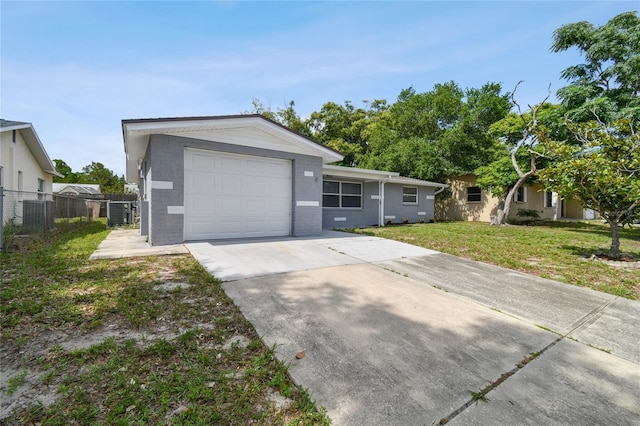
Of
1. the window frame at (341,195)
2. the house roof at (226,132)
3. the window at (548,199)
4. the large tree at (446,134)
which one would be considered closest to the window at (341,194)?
the window frame at (341,195)

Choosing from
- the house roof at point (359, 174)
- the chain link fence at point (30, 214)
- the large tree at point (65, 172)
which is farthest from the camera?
the large tree at point (65, 172)

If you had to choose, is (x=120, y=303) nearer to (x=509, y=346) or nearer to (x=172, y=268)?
(x=172, y=268)

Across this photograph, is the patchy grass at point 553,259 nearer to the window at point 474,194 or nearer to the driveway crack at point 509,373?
the driveway crack at point 509,373

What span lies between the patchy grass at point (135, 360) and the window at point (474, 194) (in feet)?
62.8

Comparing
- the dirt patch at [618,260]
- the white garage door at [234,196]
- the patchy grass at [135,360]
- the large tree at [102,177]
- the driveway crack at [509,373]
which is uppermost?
the large tree at [102,177]

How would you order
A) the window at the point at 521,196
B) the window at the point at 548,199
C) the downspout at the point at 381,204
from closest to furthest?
1. the downspout at the point at 381,204
2. the window at the point at 521,196
3. the window at the point at 548,199

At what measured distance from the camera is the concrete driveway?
5.92 ft

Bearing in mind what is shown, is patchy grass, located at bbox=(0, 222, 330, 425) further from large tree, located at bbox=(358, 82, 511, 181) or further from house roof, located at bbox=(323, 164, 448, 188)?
large tree, located at bbox=(358, 82, 511, 181)

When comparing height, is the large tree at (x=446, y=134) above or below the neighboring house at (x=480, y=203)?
above

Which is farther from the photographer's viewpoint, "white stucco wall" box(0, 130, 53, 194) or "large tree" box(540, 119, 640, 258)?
"white stucco wall" box(0, 130, 53, 194)

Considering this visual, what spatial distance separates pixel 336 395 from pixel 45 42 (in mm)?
9208

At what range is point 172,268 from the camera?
4820 mm

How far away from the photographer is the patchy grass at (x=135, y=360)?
5.45ft

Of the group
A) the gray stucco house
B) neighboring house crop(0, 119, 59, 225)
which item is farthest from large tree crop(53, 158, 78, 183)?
the gray stucco house
